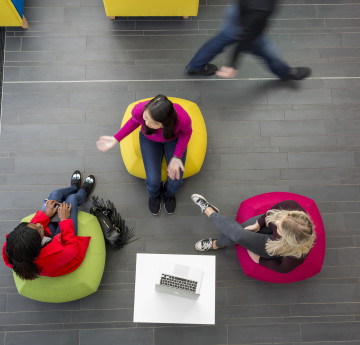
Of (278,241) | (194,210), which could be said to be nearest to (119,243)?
(194,210)

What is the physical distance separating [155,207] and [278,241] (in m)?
1.25

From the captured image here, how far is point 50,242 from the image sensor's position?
2.50 metres

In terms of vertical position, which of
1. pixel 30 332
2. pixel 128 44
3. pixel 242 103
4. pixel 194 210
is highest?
pixel 128 44

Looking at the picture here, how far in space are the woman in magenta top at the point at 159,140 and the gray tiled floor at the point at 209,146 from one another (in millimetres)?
262

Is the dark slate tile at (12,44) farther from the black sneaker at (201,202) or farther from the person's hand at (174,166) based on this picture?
the black sneaker at (201,202)

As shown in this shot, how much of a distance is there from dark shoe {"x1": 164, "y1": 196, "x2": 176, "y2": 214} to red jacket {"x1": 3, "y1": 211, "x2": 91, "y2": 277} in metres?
0.79

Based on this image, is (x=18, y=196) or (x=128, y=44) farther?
(x=128, y=44)

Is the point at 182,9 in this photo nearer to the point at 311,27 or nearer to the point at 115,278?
the point at 311,27

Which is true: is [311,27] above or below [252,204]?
above

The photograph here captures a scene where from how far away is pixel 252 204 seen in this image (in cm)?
291

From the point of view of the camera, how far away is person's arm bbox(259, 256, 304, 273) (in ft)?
7.84

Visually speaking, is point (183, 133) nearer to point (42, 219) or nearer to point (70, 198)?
point (70, 198)

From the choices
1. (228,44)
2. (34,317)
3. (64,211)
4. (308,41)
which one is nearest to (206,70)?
(228,44)

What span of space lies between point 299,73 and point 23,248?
298cm
